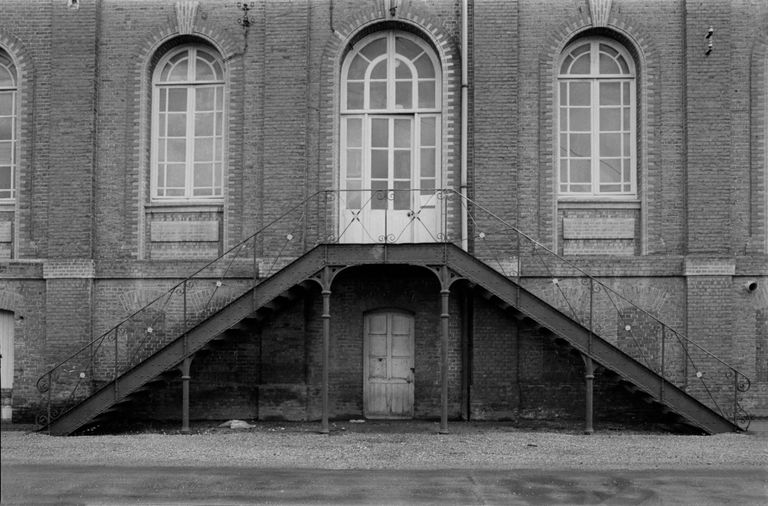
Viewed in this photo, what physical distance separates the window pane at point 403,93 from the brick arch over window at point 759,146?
242 inches

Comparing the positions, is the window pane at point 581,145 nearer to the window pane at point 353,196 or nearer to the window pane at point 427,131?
the window pane at point 427,131

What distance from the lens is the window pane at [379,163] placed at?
50.4 feet

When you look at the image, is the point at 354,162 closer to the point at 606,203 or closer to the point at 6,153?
the point at 606,203

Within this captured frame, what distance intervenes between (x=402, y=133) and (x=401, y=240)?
201 cm

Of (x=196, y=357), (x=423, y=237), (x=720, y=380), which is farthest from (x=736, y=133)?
(x=196, y=357)

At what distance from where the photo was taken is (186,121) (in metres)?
15.6

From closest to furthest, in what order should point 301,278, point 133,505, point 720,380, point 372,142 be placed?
point 133,505 → point 301,278 → point 720,380 → point 372,142

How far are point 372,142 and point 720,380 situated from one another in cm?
748

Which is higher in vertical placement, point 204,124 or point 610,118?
point 610,118

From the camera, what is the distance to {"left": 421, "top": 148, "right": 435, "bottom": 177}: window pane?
50.1ft

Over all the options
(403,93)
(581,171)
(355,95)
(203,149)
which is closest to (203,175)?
(203,149)

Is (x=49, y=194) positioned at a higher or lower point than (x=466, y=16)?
lower

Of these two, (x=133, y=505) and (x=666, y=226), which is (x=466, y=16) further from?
(x=133, y=505)

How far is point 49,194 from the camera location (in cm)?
1528
